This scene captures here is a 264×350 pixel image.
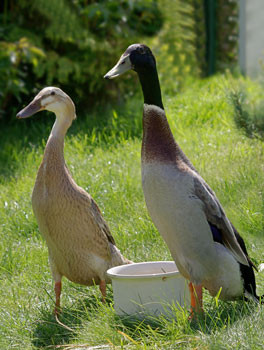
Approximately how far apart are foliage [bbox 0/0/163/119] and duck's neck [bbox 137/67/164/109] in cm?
397

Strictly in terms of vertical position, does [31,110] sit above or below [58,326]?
above

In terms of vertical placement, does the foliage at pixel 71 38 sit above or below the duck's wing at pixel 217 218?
above

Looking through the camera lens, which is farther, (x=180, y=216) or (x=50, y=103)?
(x=50, y=103)

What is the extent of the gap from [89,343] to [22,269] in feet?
4.88

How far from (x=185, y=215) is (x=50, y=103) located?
1.31 metres

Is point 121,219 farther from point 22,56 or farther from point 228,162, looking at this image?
point 22,56

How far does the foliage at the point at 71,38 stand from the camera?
7625mm

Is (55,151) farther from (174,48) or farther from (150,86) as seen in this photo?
(174,48)

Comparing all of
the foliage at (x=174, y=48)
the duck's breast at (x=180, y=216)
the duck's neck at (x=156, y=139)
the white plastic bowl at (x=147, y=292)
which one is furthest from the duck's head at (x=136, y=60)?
the foliage at (x=174, y=48)

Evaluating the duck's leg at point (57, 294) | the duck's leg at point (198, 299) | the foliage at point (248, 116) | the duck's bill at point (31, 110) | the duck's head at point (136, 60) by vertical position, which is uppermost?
the duck's head at point (136, 60)

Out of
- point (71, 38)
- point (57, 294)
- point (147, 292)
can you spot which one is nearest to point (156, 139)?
point (147, 292)

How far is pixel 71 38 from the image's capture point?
7699 millimetres

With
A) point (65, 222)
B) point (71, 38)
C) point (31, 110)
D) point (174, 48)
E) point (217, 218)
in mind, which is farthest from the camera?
point (174, 48)

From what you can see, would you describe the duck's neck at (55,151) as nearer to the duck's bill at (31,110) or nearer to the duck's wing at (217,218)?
the duck's bill at (31,110)
